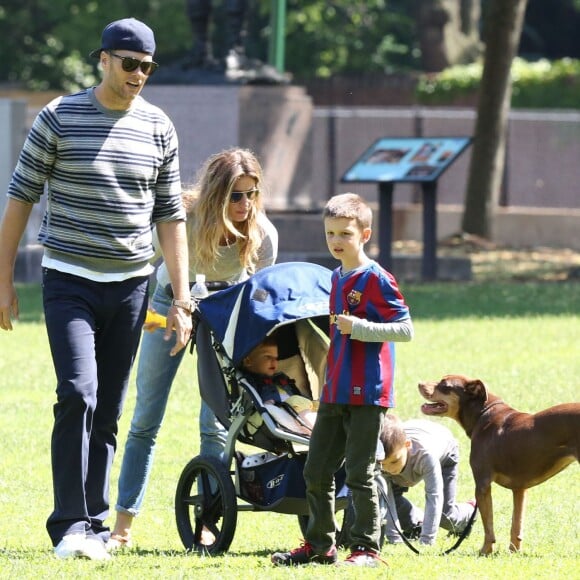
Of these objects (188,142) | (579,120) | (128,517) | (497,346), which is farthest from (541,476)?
(579,120)

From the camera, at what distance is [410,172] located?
60.2ft

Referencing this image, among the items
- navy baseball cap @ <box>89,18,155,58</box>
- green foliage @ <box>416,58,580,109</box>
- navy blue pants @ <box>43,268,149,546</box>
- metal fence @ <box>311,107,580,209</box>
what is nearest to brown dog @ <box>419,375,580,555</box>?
navy blue pants @ <box>43,268,149,546</box>

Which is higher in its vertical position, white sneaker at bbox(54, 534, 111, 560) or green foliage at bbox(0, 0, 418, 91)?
green foliage at bbox(0, 0, 418, 91)

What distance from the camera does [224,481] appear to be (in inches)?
256

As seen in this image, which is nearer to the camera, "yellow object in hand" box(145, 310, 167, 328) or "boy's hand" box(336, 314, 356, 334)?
"boy's hand" box(336, 314, 356, 334)

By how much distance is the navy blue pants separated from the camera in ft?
20.6

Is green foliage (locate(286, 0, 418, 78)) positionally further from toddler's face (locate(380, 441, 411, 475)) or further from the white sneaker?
the white sneaker

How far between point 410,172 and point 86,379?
1241 cm

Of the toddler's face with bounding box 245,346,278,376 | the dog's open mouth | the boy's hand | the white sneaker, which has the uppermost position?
the boy's hand

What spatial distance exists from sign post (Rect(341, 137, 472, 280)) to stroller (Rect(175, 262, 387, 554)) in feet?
36.9

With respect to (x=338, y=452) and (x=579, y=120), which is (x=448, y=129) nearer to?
(x=579, y=120)

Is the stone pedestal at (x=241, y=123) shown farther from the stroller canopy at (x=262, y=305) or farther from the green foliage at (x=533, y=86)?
the green foliage at (x=533, y=86)

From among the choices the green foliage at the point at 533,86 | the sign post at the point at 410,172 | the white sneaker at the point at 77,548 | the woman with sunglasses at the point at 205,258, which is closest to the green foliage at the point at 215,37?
the green foliage at the point at 533,86

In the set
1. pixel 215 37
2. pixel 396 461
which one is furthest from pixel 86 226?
pixel 215 37
